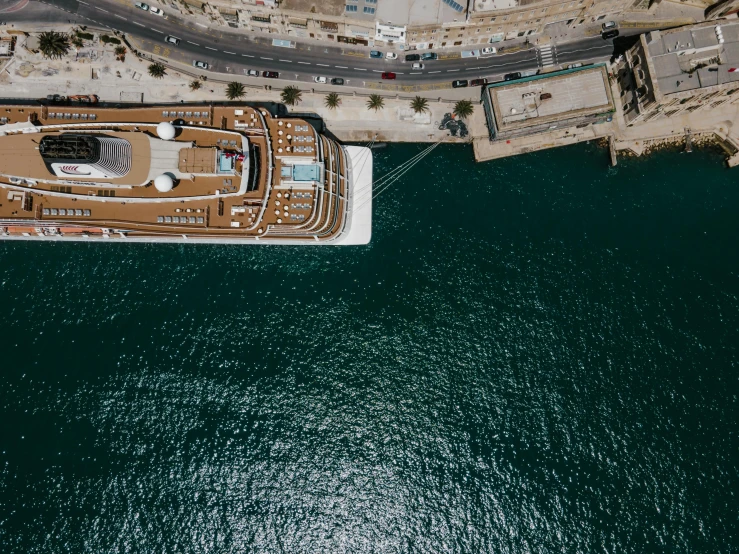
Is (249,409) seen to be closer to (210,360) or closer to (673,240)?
(210,360)

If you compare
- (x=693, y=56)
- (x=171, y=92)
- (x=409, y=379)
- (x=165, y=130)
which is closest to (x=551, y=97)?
(x=693, y=56)

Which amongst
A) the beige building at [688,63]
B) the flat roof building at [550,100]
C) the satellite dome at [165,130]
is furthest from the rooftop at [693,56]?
the satellite dome at [165,130]

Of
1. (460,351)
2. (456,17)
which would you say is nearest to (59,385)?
(460,351)

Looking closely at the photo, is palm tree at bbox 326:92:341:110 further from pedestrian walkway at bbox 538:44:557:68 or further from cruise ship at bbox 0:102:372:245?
pedestrian walkway at bbox 538:44:557:68

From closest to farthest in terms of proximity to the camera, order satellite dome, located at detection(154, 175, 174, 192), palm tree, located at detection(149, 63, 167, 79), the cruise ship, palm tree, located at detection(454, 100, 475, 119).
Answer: satellite dome, located at detection(154, 175, 174, 192) → the cruise ship → palm tree, located at detection(149, 63, 167, 79) → palm tree, located at detection(454, 100, 475, 119)

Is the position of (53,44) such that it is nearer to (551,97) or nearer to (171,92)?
(171,92)

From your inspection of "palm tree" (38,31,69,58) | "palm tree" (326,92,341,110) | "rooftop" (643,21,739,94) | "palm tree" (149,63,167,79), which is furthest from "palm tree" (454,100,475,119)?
"palm tree" (38,31,69,58)

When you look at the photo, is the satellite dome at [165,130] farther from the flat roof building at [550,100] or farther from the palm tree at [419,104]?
the flat roof building at [550,100]

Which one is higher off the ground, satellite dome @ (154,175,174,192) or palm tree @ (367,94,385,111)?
palm tree @ (367,94,385,111)
